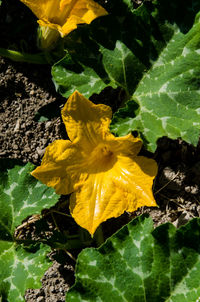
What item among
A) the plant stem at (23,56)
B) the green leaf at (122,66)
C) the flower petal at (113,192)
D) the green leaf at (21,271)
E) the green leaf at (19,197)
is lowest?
the green leaf at (21,271)

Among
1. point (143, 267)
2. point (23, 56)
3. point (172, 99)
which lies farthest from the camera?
point (23, 56)

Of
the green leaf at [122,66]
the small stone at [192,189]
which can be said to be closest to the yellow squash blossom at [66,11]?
the green leaf at [122,66]

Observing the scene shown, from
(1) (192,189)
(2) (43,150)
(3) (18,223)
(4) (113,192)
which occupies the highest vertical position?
(4) (113,192)

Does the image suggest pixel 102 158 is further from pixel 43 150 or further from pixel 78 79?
pixel 43 150

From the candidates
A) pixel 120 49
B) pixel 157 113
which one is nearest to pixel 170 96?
pixel 157 113

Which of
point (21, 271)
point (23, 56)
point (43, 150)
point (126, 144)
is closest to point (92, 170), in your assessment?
point (126, 144)

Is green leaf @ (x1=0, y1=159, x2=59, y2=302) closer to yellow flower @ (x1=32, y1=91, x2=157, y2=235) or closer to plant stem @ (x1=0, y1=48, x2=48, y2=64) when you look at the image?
yellow flower @ (x1=32, y1=91, x2=157, y2=235)

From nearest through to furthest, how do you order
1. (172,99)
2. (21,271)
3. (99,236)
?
(172,99) → (21,271) → (99,236)

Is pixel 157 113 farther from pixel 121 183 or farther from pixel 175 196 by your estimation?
pixel 175 196

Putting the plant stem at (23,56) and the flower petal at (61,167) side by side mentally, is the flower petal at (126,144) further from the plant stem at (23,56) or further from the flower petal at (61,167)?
the plant stem at (23,56)
